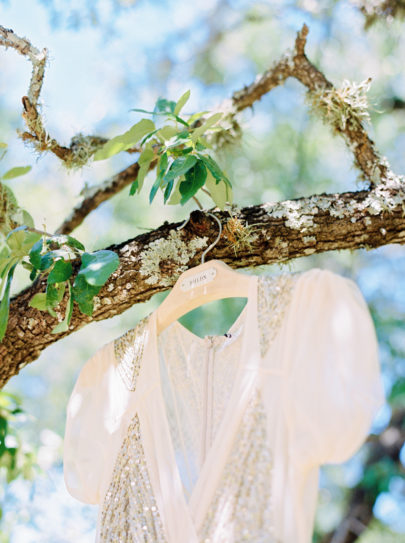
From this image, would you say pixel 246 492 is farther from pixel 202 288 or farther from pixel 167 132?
pixel 167 132

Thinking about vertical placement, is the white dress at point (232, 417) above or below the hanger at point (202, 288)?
below

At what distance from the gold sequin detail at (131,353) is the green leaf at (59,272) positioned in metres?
0.15

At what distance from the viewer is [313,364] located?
86 cm

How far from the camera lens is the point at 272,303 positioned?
95 centimetres

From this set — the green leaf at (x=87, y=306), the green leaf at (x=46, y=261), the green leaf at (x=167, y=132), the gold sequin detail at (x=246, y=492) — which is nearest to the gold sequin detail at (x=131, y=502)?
the gold sequin detail at (x=246, y=492)

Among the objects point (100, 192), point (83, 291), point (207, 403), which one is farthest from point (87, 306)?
point (100, 192)

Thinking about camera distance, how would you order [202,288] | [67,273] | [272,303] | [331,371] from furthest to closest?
[67,273] < [202,288] < [272,303] < [331,371]

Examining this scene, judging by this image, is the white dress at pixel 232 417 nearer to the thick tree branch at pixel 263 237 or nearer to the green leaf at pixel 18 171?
the thick tree branch at pixel 263 237

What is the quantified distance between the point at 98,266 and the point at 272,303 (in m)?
0.32

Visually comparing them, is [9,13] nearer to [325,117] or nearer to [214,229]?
[325,117]

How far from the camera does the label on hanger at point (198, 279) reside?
3.43 ft

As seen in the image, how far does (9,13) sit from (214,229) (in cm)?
202

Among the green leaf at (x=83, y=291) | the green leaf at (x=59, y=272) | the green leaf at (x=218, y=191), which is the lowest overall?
the green leaf at (x=83, y=291)

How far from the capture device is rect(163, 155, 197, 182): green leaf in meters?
1.08
